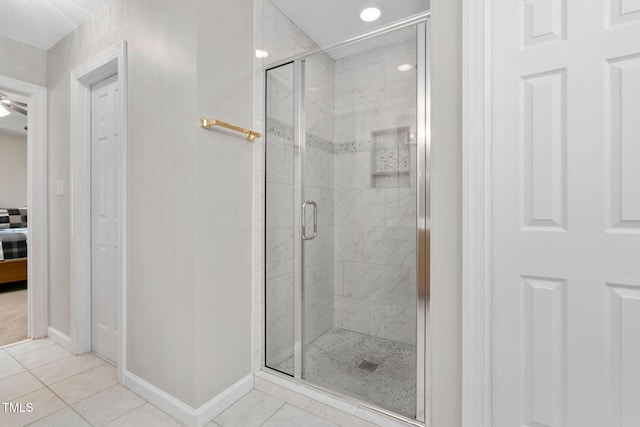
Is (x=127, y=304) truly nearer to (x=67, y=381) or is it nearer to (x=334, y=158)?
(x=67, y=381)

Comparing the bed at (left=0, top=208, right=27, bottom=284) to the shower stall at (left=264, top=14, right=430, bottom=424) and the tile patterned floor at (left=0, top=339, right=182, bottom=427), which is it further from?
the shower stall at (left=264, top=14, right=430, bottom=424)

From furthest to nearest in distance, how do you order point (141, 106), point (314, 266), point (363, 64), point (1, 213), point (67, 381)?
point (1, 213) → point (363, 64) → point (314, 266) → point (67, 381) → point (141, 106)

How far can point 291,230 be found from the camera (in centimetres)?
201

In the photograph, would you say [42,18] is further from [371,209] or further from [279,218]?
[371,209]

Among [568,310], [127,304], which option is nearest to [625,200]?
[568,310]

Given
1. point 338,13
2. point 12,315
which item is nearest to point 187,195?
point 338,13

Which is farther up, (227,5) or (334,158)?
(227,5)

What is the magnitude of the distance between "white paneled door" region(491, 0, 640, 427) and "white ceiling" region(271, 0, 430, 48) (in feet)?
3.81

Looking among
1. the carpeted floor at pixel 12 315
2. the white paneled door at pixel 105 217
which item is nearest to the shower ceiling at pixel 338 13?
the white paneled door at pixel 105 217

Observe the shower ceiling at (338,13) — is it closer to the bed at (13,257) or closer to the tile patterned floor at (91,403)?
the tile patterned floor at (91,403)

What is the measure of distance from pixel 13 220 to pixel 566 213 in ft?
24.4

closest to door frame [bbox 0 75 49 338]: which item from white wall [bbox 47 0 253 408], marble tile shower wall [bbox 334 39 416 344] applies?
white wall [bbox 47 0 253 408]

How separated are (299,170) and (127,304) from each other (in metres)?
1.36

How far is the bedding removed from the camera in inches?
146
